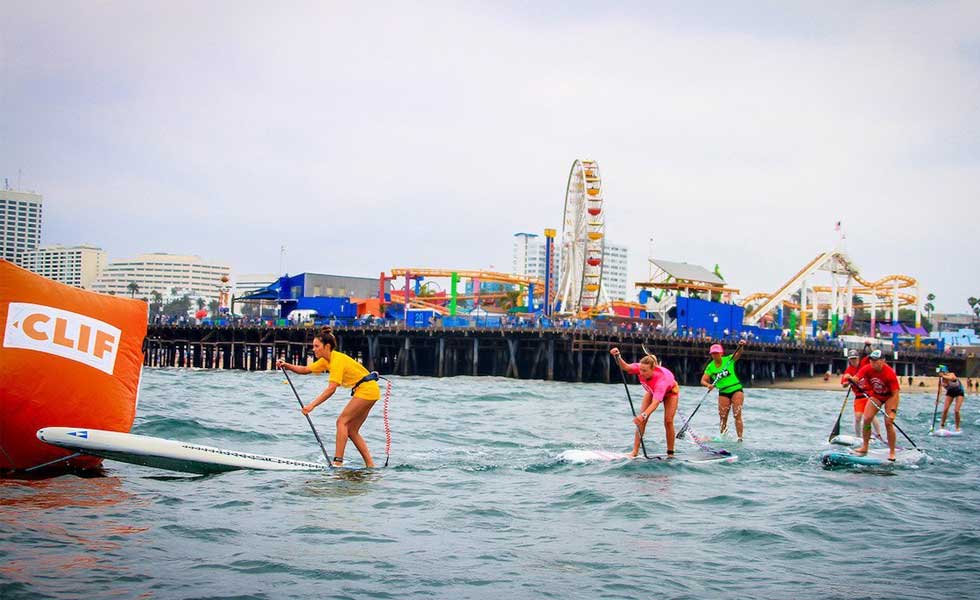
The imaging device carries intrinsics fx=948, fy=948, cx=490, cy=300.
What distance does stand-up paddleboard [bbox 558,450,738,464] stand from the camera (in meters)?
14.3

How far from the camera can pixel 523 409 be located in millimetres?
27203

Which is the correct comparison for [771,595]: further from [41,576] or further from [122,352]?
[122,352]

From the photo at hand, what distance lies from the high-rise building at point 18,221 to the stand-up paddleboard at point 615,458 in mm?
27814

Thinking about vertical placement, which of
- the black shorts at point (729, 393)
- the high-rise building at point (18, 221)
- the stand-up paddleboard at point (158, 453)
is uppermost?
the high-rise building at point (18, 221)

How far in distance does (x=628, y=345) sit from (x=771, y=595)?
55.0 metres

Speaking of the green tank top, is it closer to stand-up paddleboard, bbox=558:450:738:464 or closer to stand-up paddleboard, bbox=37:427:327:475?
stand-up paddleboard, bbox=558:450:738:464

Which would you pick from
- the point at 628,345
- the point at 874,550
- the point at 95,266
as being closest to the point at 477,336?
the point at 628,345

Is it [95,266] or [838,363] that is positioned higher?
[95,266]

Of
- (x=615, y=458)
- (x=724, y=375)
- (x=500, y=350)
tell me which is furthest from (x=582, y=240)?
(x=615, y=458)

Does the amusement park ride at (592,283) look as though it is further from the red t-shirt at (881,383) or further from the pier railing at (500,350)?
the red t-shirt at (881,383)

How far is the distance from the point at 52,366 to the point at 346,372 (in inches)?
140

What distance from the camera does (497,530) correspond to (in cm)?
934

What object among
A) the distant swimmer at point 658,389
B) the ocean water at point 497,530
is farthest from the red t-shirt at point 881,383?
the distant swimmer at point 658,389

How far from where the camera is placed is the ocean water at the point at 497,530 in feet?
24.0
